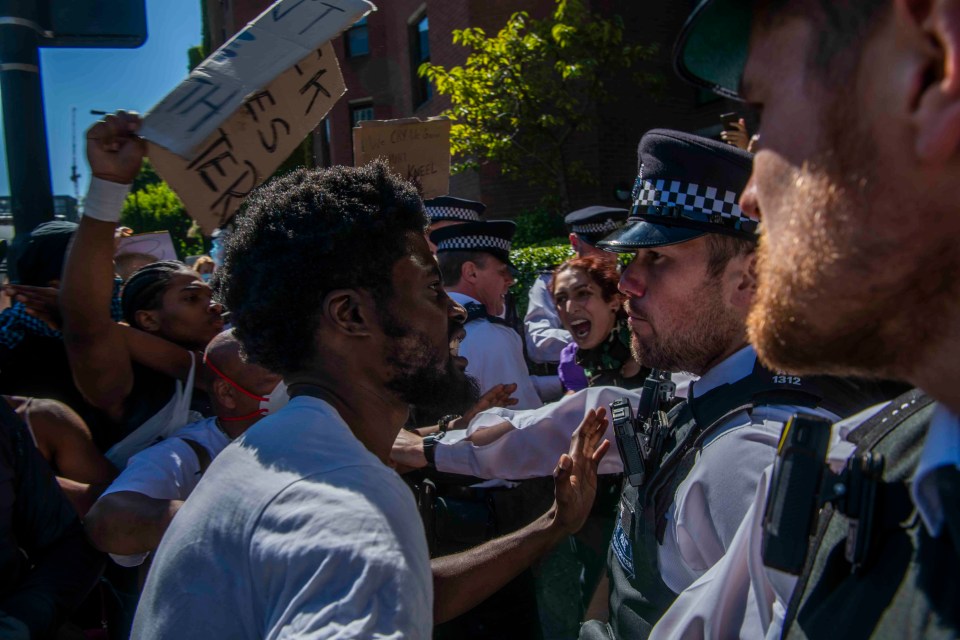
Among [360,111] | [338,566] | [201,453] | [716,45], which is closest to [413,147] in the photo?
[201,453]

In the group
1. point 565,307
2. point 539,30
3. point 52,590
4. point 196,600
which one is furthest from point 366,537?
point 539,30

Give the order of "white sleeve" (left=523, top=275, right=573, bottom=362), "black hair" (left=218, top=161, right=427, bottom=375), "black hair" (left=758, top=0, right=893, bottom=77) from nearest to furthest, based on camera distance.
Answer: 1. "black hair" (left=758, top=0, right=893, bottom=77)
2. "black hair" (left=218, top=161, right=427, bottom=375)
3. "white sleeve" (left=523, top=275, right=573, bottom=362)

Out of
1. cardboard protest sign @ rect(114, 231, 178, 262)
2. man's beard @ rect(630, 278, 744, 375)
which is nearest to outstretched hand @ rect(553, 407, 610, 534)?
man's beard @ rect(630, 278, 744, 375)

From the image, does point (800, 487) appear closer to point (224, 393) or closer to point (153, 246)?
point (224, 393)

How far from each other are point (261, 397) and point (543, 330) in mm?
2837

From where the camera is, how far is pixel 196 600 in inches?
52.3

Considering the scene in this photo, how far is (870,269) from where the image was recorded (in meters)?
0.97

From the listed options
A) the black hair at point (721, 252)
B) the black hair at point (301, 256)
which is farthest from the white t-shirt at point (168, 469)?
the black hair at point (721, 252)

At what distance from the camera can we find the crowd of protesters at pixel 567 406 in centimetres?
97

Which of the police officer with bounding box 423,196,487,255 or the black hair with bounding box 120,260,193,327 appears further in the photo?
the police officer with bounding box 423,196,487,255

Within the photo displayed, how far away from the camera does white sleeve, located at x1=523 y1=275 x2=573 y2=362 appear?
504 cm

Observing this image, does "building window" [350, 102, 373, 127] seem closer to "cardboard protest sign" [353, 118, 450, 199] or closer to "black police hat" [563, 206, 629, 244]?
"black police hat" [563, 206, 629, 244]

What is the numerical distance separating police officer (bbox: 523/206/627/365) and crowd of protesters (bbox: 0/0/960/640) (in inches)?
47.7

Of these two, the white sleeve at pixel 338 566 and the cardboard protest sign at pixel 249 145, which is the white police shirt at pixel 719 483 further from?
the cardboard protest sign at pixel 249 145
